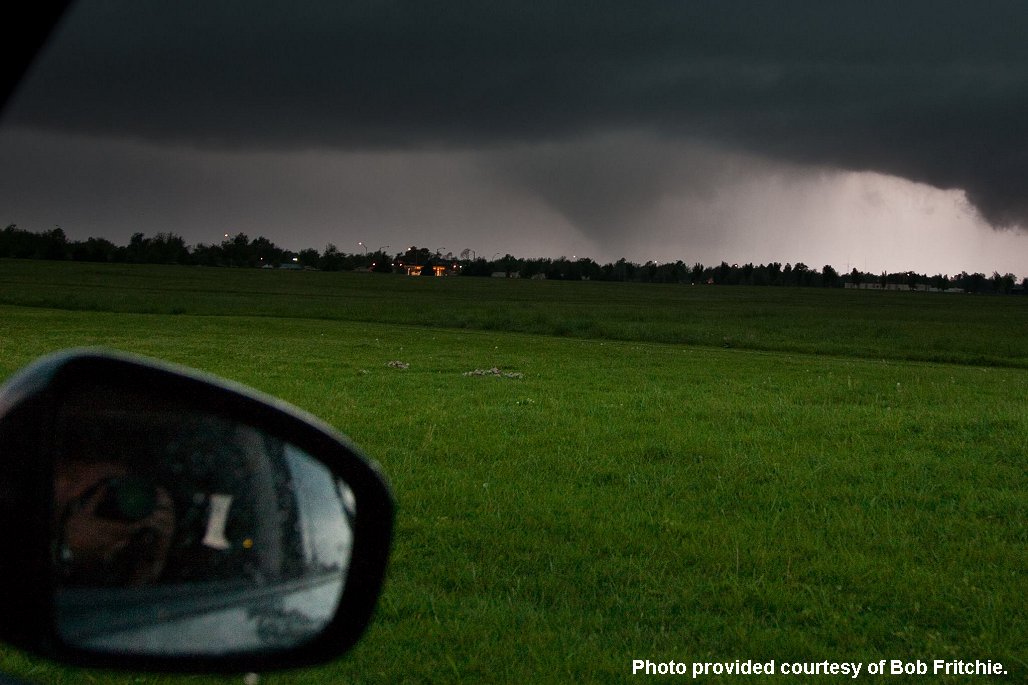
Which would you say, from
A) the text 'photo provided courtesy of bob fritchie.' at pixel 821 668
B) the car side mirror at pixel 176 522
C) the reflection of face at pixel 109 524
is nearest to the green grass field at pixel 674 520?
the text 'photo provided courtesy of bob fritchie.' at pixel 821 668

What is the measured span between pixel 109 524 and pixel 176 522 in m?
0.07

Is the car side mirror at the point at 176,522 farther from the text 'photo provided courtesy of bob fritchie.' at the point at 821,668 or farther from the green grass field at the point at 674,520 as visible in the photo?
the text 'photo provided courtesy of bob fritchie.' at the point at 821,668

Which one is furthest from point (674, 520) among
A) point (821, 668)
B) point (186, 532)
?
point (186, 532)

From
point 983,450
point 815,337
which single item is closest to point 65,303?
point 815,337

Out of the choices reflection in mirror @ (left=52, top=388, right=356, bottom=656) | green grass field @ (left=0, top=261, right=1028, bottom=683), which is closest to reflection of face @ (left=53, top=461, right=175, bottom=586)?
reflection in mirror @ (left=52, top=388, right=356, bottom=656)

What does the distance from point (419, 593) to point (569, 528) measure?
156cm

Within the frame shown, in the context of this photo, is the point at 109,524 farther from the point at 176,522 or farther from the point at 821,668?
the point at 821,668

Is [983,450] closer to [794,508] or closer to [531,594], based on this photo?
[794,508]

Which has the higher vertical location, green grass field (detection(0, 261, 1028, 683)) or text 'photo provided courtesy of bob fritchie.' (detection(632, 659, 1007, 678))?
green grass field (detection(0, 261, 1028, 683))

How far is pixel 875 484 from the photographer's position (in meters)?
8.08

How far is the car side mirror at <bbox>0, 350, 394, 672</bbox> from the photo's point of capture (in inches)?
37.9

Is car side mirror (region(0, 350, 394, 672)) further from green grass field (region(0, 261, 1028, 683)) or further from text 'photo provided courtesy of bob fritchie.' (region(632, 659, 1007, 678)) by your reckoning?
text 'photo provided courtesy of bob fritchie.' (region(632, 659, 1007, 678))

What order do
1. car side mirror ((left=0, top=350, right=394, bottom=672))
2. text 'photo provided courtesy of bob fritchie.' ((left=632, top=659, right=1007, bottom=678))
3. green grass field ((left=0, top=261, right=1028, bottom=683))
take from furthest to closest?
green grass field ((left=0, top=261, right=1028, bottom=683))
text 'photo provided courtesy of bob fritchie.' ((left=632, top=659, right=1007, bottom=678))
car side mirror ((left=0, top=350, right=394, bottom=672))

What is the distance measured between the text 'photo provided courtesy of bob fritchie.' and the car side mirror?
140 inches
